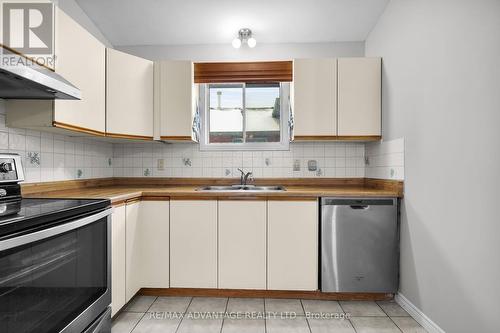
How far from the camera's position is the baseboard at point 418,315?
1.79 meters

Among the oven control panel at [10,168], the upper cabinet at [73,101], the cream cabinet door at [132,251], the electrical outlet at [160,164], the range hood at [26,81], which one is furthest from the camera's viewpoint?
the electrical outlet at [160,164]

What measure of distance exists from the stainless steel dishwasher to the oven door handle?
1.59 metres

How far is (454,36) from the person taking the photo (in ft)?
5.28

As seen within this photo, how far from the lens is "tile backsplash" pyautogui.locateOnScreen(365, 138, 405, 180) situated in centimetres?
219

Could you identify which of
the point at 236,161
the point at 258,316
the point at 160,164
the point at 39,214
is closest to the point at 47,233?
the point at 39,214

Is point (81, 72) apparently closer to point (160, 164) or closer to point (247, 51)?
point (160, 164)

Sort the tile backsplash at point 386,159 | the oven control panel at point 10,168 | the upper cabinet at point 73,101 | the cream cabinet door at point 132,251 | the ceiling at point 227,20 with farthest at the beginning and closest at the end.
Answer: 1. the ceiling at point 227,20
2. the tile backsplash at point 386,159
3. the cream cabinet door at point 132,251
4. the upper cabinet at point 73,101
5. the oven control panel at point 10,168

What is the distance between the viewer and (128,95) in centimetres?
237

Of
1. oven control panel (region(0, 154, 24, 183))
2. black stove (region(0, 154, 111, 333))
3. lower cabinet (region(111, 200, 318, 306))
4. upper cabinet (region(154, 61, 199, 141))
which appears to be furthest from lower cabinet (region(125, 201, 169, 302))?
oven control panel (region(0, 154, 24, 183))

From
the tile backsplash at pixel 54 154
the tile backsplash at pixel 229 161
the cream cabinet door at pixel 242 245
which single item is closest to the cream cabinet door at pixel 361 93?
the tile backsplash at pixel 229 161

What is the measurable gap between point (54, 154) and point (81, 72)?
0.68 meters

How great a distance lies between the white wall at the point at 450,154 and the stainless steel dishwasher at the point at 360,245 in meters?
0.10

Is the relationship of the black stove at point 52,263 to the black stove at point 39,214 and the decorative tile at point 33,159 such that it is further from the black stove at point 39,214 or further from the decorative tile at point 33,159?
the decorative tile at point 33,159

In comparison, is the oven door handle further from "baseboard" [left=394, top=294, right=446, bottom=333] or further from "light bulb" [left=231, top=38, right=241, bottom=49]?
"baseboard" [left=394, top=294, right=446, bottom=333]
